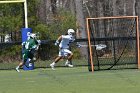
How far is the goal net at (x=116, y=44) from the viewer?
1989cm

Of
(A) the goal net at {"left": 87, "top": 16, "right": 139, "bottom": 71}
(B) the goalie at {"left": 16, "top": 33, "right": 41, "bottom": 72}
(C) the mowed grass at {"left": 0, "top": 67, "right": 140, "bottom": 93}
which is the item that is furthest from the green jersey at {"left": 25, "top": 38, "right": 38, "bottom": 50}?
Answer: (C) the mowed grass at {"left": 0, "top": 67, "right": 140, "bottom": 93}

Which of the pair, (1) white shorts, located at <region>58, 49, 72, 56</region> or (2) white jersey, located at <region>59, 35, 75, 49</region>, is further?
(1) white shorts, located at <region>58, 49, 72, 56</region>

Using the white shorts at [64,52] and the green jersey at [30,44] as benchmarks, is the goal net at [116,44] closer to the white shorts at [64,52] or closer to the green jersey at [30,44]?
the white shorts at [64,52]

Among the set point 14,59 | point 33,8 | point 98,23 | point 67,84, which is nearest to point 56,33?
point 33,8

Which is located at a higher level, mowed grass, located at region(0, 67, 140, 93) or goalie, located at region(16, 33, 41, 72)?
goalie, located at region(16, 33, 41, 72)

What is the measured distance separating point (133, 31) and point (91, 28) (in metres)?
1.96

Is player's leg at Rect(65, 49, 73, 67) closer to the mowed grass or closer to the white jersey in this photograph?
the white jersey

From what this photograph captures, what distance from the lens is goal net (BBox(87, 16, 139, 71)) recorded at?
783 inches

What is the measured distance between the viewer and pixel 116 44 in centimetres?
2153

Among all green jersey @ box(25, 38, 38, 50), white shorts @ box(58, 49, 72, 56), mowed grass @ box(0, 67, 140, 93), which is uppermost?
green jersey @ box(25, 38, 38, 50)

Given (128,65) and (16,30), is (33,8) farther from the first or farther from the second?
(128,65)

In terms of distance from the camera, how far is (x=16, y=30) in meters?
28.9

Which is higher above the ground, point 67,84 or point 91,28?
point 91,28

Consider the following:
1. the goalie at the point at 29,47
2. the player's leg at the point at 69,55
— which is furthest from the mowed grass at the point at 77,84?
the player's leg at the point at 69,55
